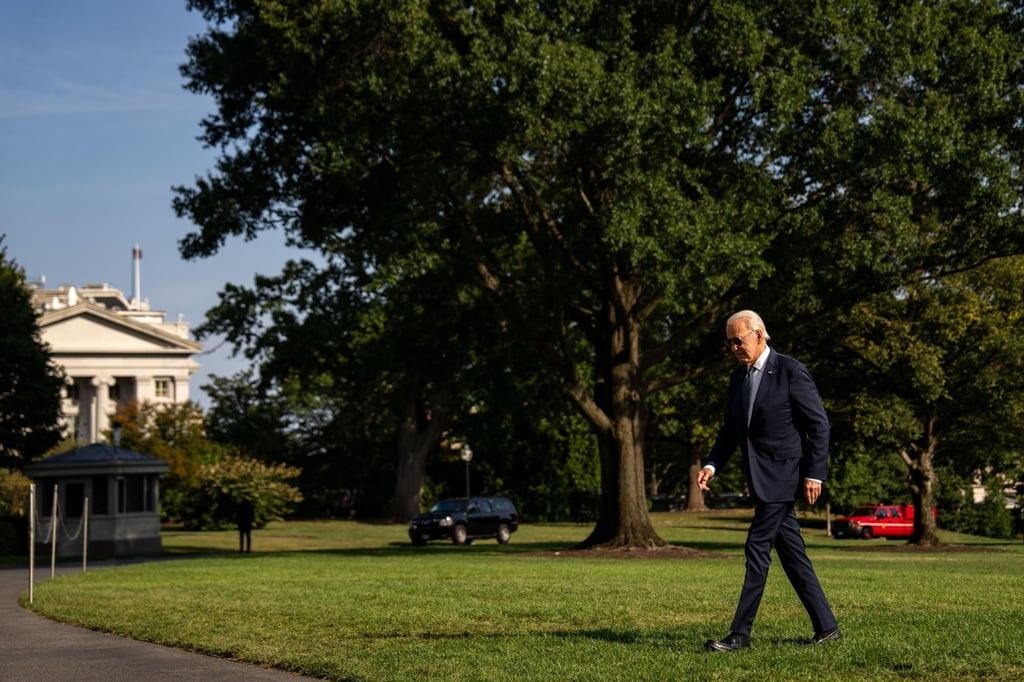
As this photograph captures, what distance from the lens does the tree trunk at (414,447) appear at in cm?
5947

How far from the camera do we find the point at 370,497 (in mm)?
71438

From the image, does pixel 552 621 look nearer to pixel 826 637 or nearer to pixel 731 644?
pixel 731 644

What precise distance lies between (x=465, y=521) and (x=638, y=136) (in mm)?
23343

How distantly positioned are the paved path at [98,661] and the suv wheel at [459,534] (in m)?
29.8

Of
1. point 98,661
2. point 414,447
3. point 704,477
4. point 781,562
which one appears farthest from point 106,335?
point 781,562

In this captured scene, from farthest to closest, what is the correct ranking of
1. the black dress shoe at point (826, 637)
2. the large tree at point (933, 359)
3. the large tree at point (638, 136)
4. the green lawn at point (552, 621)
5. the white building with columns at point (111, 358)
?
the white building with columns at point (111, 358) < the large tree at point (933, 359) < the large tree at point (638, 136) < the black dress shoe at point (826, 637) < the green lawn at point (552, 621)

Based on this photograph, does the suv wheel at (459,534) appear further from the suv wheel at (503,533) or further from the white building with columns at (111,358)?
the white building with columns at (111,358)

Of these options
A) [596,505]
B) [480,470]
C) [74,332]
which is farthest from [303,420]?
[74,332]

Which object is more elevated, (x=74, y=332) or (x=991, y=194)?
(x=74, y=332)

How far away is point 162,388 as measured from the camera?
10906 centimetres

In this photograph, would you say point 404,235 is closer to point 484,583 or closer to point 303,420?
point 484,583

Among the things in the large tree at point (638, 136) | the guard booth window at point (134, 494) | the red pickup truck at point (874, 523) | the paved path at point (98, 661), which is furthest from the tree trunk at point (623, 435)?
the red pickup truck at point (874, 523)

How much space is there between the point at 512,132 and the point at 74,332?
92115 millimetres

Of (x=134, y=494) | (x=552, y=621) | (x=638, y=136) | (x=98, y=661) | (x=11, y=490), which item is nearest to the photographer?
(x=98, y=661)
